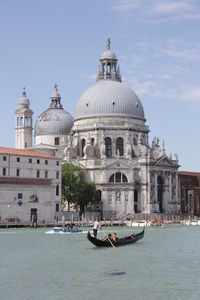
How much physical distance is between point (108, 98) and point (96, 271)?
71012 millimetres

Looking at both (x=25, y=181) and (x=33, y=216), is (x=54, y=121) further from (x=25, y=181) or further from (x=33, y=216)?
(x=33, y=216)

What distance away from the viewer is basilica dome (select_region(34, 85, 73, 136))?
11150cm

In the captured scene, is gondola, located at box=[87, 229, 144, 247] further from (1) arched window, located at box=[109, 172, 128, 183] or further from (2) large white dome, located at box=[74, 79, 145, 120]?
(2) large white dome, located at box=[74, 79, 145, 120]

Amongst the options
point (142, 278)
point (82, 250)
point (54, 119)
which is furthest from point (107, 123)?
point (142, 278)

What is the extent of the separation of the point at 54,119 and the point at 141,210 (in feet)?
75.0

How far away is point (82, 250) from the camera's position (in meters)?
45.6

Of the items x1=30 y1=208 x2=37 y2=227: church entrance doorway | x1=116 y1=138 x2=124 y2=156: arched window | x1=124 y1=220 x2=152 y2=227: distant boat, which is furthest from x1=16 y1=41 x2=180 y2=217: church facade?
x1=30 y1=208 x2=37 y2=227: church entrance doorway

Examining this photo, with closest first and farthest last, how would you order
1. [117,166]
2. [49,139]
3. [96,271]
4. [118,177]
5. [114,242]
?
[96,271], [114,242], [117,166], [118,177], [49,139]

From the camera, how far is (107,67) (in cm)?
10950

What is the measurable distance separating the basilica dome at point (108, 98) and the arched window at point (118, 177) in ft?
32.6

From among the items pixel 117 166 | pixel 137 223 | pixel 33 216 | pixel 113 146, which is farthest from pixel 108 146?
pixel 33 216

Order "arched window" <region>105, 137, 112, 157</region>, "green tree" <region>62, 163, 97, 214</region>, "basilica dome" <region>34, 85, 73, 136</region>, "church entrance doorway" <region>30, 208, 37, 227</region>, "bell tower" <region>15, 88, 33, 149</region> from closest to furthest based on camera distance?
"church entrance doorway" <region>30, 208, 37, 227</region> → "green tree" <region>62, 163, 97, 214</region> → "arched window" <region>105, 137, 112, 157</region> → "bell tower" <region>15, 88, 33, 149</region> → "basilica dome" <region>34, 85, 73, 136</region>

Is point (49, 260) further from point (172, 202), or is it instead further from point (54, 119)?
point (54, 119)

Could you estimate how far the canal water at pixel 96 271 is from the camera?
28234 mm
